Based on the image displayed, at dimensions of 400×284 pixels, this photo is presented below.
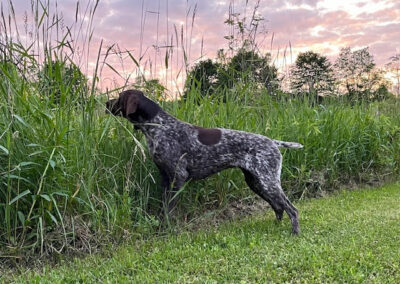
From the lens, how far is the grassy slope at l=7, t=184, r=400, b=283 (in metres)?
2.68

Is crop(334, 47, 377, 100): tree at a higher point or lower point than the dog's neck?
higher

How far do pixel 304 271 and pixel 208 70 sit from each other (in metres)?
3.32

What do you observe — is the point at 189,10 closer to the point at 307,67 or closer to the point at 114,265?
the point at 114,265

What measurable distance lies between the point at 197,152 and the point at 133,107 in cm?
71

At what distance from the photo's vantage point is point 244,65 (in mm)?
5254

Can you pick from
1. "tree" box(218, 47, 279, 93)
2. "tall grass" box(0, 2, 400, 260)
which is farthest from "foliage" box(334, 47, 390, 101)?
"tall grass" box(0, 2, 400, 260)

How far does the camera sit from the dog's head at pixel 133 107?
3.55 metres

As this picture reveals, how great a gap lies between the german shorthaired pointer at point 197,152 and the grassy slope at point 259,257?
0.36m

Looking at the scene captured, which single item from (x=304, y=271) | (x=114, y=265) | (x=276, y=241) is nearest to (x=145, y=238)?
(x=114, y=265)

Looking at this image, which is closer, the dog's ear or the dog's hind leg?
the dog's ear

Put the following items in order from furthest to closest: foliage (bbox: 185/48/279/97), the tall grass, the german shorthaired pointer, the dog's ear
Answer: foliage (bbox: 185/48/279/97) → the german shorthaired pointer → the dog's ear → the tall grass

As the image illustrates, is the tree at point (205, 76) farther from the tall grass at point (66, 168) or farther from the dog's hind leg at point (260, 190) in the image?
the dog's hind leg at point (260, 190)

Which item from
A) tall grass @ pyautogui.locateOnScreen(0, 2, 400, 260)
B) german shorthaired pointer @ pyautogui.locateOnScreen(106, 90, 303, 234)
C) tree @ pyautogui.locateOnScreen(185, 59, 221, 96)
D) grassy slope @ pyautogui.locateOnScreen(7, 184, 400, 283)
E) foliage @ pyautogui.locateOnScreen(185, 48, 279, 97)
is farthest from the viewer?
foliage @ pyautogui.locateOnScreen(185, 48, 279, 97)

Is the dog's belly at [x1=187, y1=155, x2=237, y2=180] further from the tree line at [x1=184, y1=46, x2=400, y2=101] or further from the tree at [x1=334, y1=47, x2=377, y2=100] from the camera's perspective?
the tree at [x1=334, y1=47, x2=377, y2=100]
